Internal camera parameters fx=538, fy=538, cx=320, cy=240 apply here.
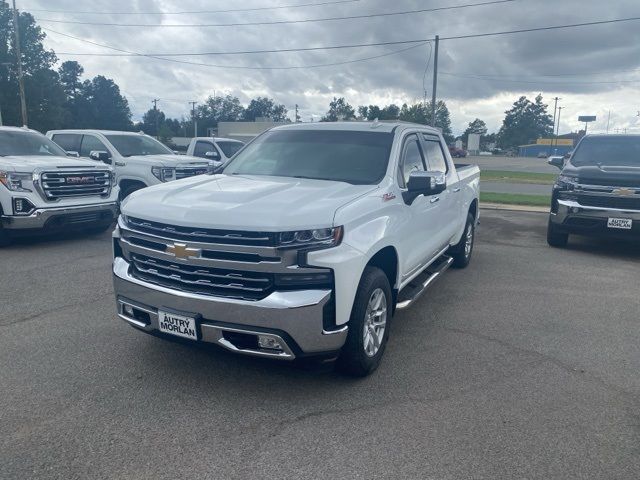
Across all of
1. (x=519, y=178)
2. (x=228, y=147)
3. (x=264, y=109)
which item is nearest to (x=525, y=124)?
(x=264, y=109)

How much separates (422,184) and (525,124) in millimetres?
152255

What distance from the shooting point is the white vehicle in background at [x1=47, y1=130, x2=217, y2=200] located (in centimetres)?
1105

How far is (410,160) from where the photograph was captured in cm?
529

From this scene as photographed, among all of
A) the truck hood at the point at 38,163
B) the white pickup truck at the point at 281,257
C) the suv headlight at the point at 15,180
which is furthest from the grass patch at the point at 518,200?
the suv headlight at the point at 15,180

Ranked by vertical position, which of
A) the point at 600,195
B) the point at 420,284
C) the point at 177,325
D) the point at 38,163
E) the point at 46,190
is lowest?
the point at 420,284

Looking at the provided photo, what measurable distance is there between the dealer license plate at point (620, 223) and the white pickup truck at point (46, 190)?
8237 millimetres

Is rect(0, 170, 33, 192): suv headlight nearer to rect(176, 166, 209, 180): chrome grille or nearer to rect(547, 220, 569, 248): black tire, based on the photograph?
rect(176, 166, 209, 180): chrome grille

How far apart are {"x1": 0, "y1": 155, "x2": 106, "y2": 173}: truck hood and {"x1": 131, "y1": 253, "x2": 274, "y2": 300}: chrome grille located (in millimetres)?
5498

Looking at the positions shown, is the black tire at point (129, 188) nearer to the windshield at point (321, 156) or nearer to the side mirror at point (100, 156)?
the side mirror at point (100, 156)

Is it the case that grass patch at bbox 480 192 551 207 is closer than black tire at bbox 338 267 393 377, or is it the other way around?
black tire at bbox 338 267 393 377

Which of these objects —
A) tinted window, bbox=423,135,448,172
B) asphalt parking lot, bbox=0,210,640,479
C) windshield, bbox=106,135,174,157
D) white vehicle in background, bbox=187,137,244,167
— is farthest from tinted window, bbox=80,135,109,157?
tinted window, bbox=423,135,448,172

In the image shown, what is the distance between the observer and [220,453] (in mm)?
3117

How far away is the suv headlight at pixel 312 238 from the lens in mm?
3480

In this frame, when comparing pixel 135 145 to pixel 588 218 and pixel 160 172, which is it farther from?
pixel 588 218
